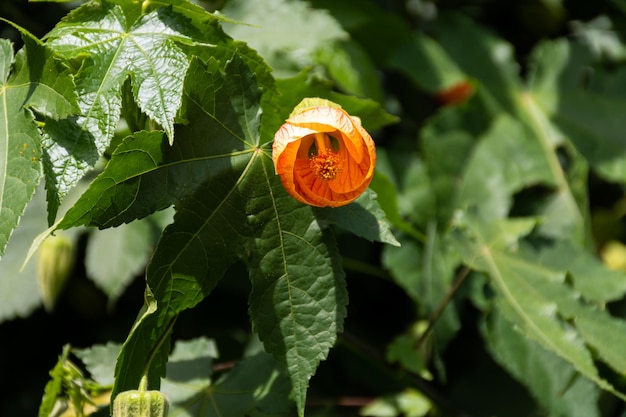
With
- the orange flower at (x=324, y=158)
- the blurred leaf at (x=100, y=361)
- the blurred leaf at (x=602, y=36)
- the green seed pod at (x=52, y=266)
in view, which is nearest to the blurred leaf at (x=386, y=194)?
the orange flower at (x=324, y=158)

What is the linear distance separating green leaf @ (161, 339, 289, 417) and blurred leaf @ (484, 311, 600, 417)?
1.21 feet

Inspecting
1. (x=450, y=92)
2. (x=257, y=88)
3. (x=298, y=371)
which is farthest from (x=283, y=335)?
(x=450, y=92)

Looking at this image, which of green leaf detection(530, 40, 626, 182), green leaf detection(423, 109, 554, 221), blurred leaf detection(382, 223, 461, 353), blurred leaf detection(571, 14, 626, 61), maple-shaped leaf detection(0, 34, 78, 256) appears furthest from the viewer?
blurred leaf detection(571, 14, 626, 61)

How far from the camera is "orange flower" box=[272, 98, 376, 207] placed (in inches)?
28.8

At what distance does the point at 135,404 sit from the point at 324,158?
1.00 feet

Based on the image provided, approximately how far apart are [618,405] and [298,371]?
0.85 m

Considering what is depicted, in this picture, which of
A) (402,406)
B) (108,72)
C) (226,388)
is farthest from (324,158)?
(402,406)

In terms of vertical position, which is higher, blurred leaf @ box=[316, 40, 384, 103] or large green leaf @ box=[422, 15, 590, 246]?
blurred leaf @ box=[316, 40, 384, 103]

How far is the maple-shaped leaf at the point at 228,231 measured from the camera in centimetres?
75

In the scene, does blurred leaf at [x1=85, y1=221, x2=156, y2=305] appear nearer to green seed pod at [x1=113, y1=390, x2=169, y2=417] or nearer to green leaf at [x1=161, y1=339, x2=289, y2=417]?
green leaf at [x1=161, y1=339, x2=289, y2=417]

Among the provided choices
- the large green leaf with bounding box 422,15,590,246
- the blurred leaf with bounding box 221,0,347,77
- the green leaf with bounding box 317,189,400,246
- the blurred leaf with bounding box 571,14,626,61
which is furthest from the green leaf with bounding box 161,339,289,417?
the blurred leaf with bounding box 571,14,626,61

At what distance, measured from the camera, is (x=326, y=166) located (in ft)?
2.51

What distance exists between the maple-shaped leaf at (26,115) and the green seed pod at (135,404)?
0.61ft

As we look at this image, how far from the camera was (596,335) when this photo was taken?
1.04 metres
